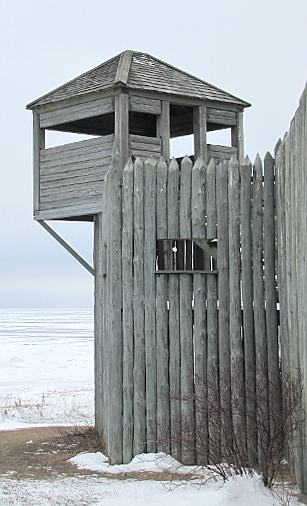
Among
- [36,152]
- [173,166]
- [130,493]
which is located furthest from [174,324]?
[36,152]

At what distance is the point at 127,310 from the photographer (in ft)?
36.1

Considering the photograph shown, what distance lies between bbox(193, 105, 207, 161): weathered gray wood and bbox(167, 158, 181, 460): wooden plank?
246 cm

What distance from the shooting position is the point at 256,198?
35.6 ft

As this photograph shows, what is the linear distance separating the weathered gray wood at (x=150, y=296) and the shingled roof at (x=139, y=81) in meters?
2.30

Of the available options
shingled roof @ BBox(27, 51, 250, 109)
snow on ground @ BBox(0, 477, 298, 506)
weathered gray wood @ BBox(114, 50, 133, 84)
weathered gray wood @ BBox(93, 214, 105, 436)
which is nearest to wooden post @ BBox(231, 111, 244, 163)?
shingled roof @ BBox(27, 51, 250, 109)

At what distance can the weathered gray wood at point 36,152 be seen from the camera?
13.9 m

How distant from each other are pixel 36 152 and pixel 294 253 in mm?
6287

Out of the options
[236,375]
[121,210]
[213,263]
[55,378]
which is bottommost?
[55,378]

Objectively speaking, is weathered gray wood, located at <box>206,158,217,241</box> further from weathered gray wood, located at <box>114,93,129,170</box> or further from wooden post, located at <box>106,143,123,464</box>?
weathered gray wood, located at <box>114,93,129,170</box>

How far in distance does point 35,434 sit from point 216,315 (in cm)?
519

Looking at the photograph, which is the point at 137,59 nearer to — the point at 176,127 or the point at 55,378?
the point at 176,127

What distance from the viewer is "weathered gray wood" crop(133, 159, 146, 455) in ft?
35.8

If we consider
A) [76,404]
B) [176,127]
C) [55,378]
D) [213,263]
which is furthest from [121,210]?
[55,378]

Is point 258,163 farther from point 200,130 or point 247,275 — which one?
point 200,130
